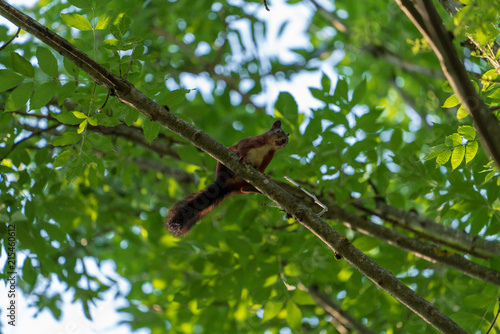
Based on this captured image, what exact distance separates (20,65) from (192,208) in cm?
155

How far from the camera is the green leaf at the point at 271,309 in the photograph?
163 inches

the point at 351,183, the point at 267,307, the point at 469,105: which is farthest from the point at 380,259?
the point at 469,105

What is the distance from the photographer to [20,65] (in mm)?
2859

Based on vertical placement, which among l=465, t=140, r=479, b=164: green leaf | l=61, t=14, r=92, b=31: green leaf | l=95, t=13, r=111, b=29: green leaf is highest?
l=465, t=140, r=479, b=164: green leaf

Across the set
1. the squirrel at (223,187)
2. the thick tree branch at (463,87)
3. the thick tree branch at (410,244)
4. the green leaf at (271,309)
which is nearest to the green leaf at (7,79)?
the squirrel at (223,187)

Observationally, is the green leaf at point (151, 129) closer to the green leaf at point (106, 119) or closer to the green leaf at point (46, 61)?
the green leaf at point (106, 119)

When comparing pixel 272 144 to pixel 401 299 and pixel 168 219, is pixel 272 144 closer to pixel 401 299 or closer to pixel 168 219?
pixel 168 219

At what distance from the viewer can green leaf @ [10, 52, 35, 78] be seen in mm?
2852

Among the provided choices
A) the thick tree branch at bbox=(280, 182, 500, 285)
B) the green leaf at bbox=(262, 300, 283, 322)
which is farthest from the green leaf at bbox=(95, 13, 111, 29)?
the green leaf at bbox=(262, 300, 283, 322)

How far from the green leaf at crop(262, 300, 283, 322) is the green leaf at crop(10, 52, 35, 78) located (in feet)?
8.87

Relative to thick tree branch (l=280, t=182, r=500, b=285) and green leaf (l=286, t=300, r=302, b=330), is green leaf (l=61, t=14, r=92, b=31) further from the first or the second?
green leaf (l=286, t=300, r=302, b=330)

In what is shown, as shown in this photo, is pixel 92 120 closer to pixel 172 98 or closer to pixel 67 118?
pixel 67 118

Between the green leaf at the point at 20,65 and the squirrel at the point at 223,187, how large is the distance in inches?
54.0

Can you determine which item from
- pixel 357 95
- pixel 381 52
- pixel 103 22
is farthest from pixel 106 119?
pixel 381 52
